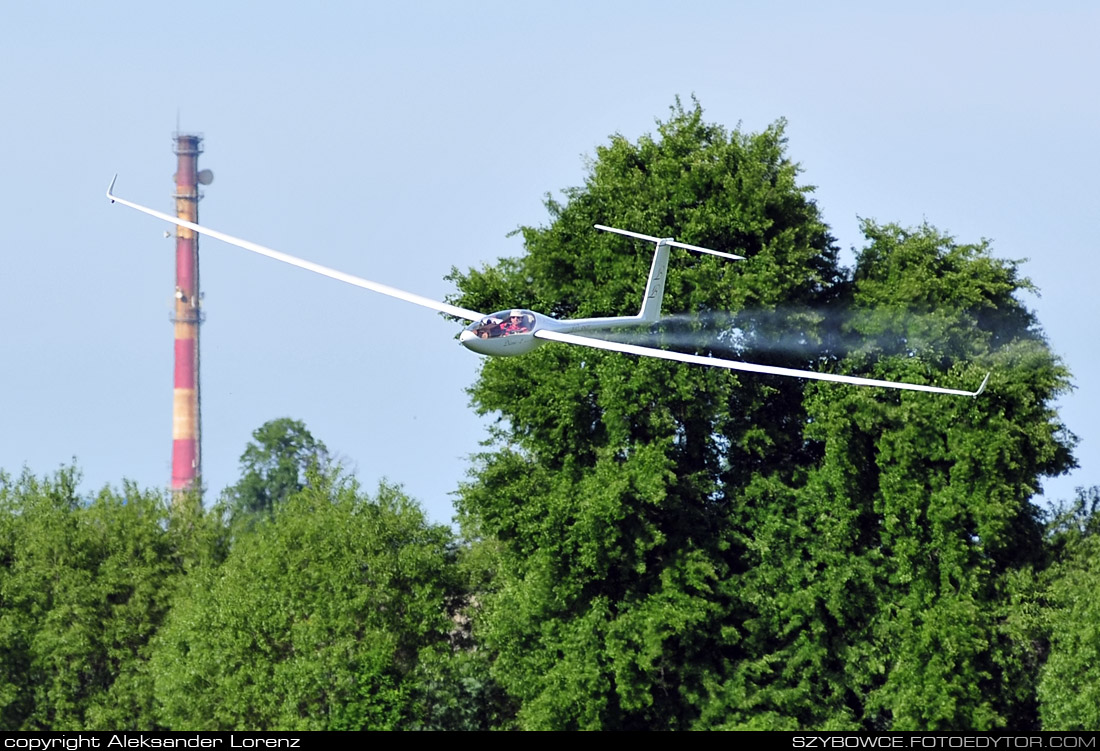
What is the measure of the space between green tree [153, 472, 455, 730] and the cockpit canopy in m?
16.4

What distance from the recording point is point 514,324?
35594 millimetres

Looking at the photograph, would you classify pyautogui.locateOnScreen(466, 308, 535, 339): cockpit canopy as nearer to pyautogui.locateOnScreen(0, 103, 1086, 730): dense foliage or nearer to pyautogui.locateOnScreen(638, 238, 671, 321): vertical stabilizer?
pyautogui.locateOnScreen(638, 238, 671, 321): vertical stabilizer

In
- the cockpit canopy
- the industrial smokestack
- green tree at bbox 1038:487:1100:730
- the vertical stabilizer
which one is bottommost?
green tree at bbox 1038:487:1100:730

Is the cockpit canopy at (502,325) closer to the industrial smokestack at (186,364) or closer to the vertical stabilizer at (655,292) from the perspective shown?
the vertical stabilizer at (655,292)

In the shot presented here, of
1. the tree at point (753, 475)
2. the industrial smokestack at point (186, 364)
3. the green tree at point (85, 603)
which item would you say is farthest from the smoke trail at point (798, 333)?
the industrial smokestack at point (186, 364)

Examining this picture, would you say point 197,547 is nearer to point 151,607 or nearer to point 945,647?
point 151,607

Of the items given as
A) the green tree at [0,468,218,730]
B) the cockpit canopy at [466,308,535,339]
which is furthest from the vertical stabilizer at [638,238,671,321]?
the green tree at [0,468,218,730]

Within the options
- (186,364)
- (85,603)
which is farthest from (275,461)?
(85,603)

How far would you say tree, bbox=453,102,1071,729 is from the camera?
46.2 meters

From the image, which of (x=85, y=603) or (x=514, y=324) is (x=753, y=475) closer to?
(x=514, y=324)

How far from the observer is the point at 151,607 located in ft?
183

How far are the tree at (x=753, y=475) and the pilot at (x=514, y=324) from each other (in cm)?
1082
